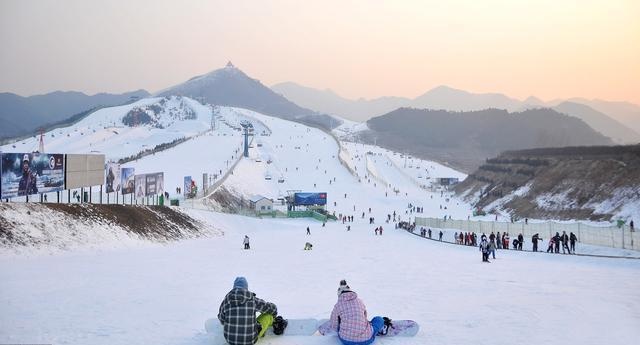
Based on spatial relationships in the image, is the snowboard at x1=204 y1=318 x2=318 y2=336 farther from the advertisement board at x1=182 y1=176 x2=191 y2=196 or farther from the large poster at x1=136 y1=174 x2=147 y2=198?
the advertisement board at x1=182 y1=176 x2=191 y2=196

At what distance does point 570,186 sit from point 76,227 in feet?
156

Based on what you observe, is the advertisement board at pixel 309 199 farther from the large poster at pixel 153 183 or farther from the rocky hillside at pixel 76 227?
the rocky hillside at pixel 76 227

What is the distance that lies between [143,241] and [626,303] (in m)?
18.8

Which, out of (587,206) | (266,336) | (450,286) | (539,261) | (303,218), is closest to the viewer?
(266,336)

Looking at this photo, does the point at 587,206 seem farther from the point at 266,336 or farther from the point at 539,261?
the point at 266,336

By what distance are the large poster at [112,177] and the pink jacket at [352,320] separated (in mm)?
25102

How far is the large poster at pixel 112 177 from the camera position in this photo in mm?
31531

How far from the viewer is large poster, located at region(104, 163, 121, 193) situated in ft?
103

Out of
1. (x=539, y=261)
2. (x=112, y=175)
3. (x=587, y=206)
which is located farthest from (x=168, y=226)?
(x=587, y=206)

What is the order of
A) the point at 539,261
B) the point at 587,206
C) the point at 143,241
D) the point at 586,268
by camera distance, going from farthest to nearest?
the point at 587,206 → the point at 143,241 → the point at 539,261 → the point at 586,268

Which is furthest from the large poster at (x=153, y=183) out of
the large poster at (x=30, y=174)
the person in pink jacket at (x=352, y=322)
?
the person in pink jacket at (x=352, y=322)

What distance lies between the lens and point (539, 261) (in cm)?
2347

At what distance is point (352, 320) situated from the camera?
28.7 ft

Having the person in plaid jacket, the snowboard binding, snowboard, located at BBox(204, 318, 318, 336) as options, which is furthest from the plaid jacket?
snowboard, located at BBox(204, 318, 318, 336)
